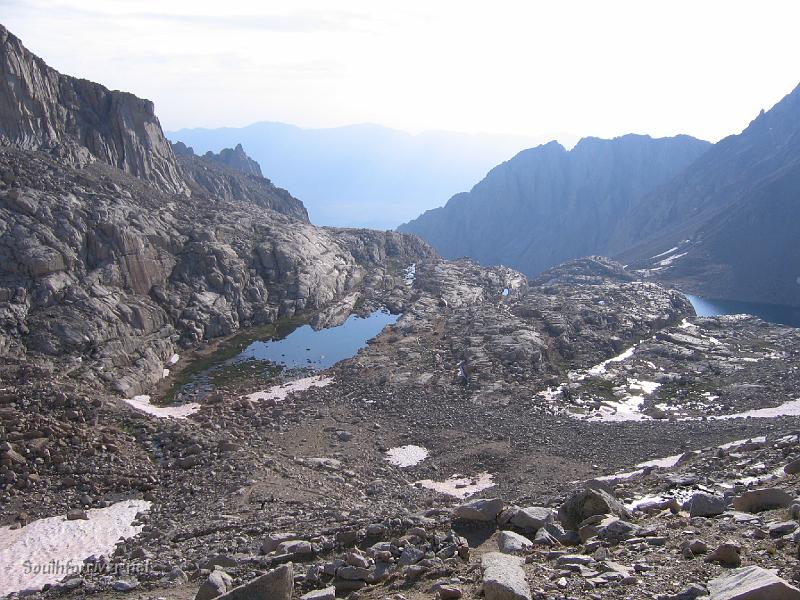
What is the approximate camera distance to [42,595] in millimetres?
22125

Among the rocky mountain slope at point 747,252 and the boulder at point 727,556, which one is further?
the rocky mountain slope at point 747,252

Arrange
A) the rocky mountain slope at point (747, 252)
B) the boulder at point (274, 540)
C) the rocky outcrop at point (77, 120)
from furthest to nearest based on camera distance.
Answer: the rocky mountain slope at point (747, 252) < the rocky outcrop at point (77, 120) < the boulder at point (274, 540)

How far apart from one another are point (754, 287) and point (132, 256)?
147077mm

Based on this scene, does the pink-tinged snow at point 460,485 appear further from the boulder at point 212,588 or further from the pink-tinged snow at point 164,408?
the pink-tinged snow at point 164,408

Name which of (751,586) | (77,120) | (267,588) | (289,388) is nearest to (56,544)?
(267,588)

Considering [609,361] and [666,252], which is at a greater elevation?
[666,252]

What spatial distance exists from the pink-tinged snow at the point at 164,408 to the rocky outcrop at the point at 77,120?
49489mm

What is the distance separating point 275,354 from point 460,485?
3848 cm

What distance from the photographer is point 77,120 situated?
99875 millimetres

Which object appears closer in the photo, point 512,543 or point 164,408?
point 512,543

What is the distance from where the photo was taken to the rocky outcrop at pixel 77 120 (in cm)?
8675

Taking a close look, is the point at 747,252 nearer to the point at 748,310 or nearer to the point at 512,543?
the point at 748,310

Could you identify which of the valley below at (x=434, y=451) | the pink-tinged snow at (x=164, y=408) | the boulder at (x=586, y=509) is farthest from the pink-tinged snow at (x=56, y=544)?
the pink-tinged snow at (x=164, y=408)

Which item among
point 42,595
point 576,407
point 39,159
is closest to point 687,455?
point 576,407
